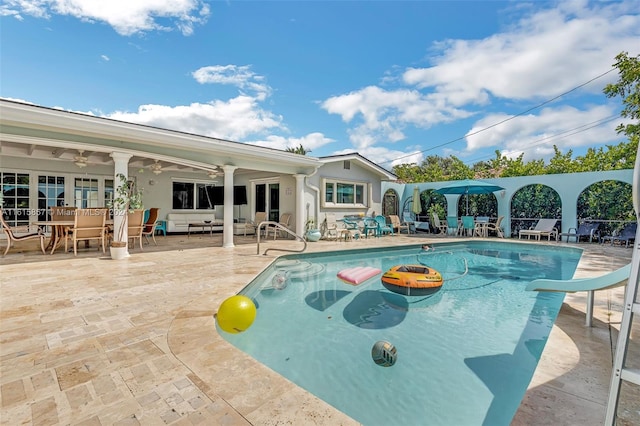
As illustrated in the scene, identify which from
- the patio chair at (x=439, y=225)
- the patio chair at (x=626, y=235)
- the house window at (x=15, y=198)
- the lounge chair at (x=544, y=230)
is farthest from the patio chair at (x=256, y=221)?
the patio chair at (x=626, y=235)

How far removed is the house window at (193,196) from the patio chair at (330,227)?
18.6 ft

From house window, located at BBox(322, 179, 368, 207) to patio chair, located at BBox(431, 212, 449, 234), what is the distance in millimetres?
3761

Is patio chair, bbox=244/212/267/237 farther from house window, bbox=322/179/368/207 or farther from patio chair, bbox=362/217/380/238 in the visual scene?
patio chair, bbox=362/217/380/238

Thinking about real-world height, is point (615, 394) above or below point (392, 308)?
above

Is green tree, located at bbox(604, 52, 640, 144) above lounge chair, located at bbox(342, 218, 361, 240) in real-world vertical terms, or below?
above

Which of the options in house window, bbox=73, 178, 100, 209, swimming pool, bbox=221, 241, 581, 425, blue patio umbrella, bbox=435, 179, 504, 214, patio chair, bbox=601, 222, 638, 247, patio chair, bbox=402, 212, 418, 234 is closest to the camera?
swimming pool, bbox=221, 241, 581, 425

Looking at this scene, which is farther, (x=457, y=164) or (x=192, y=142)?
(x=457, y=164)

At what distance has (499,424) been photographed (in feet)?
7.88

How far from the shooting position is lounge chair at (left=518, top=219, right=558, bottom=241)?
1237cm

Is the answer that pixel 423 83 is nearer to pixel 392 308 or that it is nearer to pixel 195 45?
pixel 195 45

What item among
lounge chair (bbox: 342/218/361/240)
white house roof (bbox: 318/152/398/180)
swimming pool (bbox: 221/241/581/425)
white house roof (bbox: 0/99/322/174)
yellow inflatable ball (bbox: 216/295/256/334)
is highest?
white house roof (bbox: 318/152/398/180)

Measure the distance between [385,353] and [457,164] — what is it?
18.4 m

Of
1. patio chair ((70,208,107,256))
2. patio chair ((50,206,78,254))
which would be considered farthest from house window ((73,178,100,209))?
patio chair ((70,208,107,256))

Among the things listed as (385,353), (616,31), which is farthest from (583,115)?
(385,353)
